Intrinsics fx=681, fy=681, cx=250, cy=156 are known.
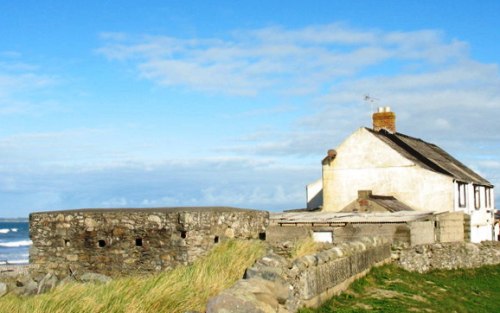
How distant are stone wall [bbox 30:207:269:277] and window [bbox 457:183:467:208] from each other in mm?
18201

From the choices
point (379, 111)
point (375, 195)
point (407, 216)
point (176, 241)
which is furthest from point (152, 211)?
point (379, 111)

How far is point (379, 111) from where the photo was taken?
3950 cm

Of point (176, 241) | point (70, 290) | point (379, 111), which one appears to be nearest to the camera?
point (70, 290)

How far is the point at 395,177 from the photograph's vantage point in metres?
33.8

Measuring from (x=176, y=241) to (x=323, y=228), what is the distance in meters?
7.82

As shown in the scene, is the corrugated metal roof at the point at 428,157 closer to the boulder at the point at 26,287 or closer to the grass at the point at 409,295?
the grass at the point at 409,295

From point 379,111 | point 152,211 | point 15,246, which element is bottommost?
point 15,246

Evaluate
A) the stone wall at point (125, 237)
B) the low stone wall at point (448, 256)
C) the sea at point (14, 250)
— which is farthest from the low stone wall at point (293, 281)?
the sea at point (14, 250)

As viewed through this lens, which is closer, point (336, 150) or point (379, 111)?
point (336, 150)

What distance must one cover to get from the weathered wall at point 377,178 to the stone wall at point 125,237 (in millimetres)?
15776

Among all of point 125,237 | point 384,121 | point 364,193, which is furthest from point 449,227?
point 125,237

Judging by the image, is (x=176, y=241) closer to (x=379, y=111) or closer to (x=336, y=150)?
(x=336, y=150)

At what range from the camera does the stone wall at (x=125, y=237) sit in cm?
1783

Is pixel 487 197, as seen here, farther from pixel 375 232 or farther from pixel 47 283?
pixel 47 283
